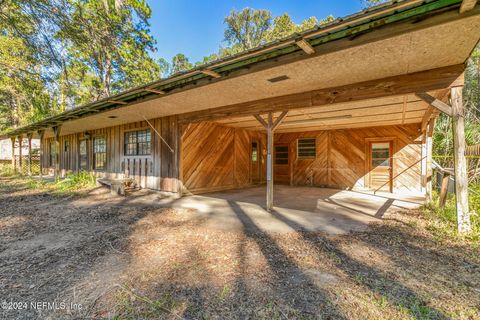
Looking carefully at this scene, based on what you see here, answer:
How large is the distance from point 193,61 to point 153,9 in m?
13.4

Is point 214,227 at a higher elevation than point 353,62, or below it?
below

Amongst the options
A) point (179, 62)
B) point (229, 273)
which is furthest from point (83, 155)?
point (179, 62)

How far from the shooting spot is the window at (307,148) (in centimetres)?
901

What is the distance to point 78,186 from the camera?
25.4 feet

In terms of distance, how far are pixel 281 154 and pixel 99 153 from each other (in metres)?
7.84

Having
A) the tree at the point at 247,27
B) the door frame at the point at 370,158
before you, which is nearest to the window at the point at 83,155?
the door frame at the point at 370,158

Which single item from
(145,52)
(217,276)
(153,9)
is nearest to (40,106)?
(145,52)

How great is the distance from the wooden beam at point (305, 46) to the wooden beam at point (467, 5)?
128 cm

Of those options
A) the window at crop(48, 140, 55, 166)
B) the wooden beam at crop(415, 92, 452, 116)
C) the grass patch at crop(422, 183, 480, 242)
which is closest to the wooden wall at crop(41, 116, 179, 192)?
the window at crop(48, 140, 55, 166)

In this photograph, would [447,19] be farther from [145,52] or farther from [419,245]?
[145,52]

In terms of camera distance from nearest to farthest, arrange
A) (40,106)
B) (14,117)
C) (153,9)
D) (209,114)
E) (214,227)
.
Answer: (214,227) → (209,114) → (40,106) → (153,9) → (14,117)

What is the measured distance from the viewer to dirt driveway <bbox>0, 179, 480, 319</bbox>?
170 cm

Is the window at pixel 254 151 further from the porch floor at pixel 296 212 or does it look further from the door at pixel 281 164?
the porch floor at pixel 296 212

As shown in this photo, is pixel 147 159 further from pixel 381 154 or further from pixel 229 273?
Answer: pixel 381 154
